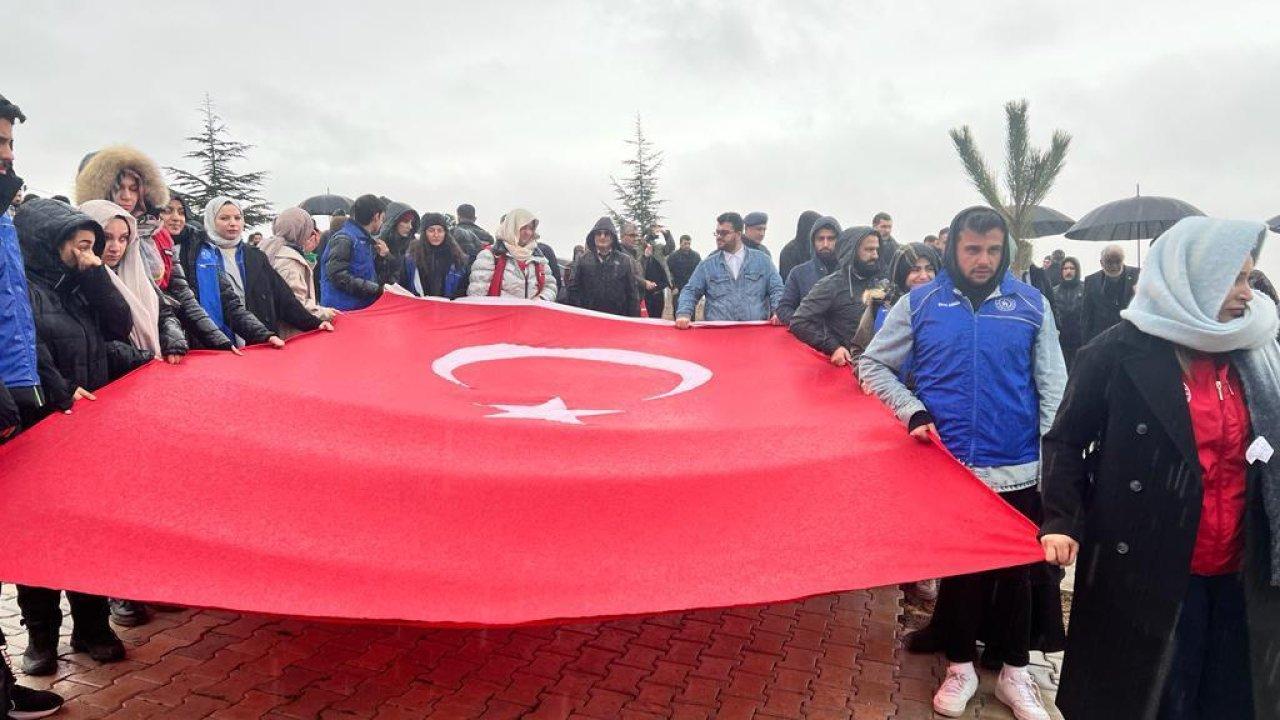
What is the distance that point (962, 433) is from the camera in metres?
3.39

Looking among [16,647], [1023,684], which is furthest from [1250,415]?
[16,647]

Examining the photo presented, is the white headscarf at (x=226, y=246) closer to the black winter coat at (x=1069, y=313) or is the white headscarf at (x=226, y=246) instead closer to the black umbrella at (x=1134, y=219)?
the black winter coat at (x=1069, y=313)

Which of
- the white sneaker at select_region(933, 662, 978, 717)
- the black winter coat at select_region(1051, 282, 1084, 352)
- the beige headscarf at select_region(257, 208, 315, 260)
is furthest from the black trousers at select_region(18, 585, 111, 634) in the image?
the black winter coat at select_region(1051, 282, 1084, 352)

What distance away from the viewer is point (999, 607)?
360 cm

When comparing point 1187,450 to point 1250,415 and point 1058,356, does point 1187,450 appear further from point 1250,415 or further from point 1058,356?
point 1058,356

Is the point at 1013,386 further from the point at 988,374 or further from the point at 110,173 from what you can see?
the point at 110,173

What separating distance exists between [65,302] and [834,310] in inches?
152

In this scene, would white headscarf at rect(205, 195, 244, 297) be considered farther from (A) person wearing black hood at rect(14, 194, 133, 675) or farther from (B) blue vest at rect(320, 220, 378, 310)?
(B) blue vest at rect(320, 220, 378, 310)

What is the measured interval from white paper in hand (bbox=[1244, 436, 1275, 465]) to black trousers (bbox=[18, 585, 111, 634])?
4303mm

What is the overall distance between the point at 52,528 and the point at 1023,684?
3.78 metres

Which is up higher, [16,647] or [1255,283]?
[1255,283]

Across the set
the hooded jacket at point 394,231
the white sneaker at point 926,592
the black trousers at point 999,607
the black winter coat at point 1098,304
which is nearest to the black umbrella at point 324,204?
the hooded jacket at point 394,231

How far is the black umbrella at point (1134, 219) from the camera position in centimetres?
1259

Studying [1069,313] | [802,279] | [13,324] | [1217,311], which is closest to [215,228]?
[13,324]
